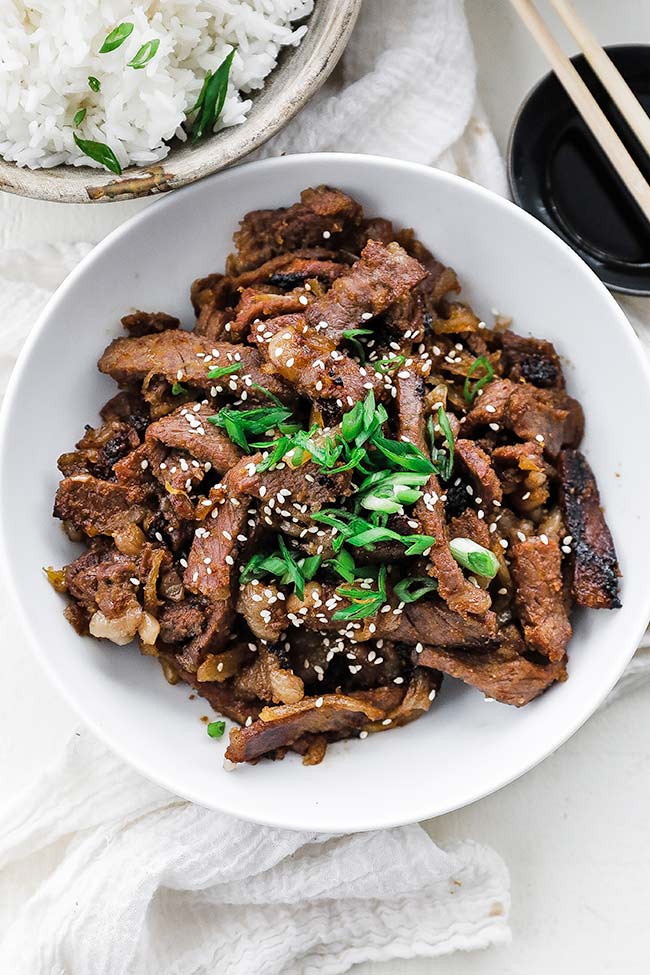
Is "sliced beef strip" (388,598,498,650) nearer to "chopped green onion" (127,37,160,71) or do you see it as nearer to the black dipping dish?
the black dipping dish

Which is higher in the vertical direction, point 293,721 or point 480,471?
point 480,471

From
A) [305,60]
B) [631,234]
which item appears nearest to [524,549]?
[631,234]

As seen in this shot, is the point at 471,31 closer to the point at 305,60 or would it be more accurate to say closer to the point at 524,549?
the point at 305,60

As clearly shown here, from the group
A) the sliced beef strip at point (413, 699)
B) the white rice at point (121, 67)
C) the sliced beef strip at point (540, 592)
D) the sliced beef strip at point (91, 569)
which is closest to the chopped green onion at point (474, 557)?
the sliced beef strip at point (540, 592)

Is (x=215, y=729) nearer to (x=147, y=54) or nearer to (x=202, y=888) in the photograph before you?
(x=202, y=888)

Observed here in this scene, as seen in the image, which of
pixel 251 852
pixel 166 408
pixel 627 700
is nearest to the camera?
pixel 166 408

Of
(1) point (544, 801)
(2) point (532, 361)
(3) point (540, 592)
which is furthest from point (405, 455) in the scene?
(1) point (544, 801)
